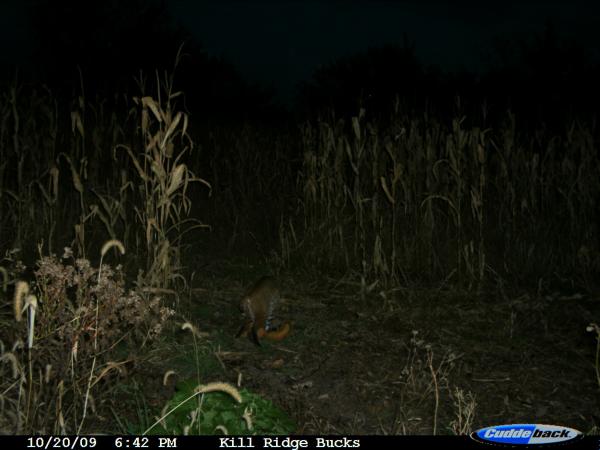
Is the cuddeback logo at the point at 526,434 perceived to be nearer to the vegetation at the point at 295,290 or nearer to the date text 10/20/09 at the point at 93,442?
the vegetation at the point at 295,290

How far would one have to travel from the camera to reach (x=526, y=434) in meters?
2.66

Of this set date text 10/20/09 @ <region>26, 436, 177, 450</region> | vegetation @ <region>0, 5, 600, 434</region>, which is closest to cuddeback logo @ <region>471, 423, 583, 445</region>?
vegetation @ <region>0, 5, 600, 434</region>

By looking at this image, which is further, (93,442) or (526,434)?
(526,434)

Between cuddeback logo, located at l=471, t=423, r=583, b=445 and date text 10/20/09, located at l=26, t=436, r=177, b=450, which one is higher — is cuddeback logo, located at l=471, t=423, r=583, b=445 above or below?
below

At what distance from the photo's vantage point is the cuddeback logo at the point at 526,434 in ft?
8.17

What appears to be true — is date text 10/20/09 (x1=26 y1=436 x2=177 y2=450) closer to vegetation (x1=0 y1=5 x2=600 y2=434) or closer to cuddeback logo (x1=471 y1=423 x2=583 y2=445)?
vegetation (x1=0 y1=5 x2=600 y2=434)

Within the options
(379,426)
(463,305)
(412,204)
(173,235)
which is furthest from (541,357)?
(173,235)

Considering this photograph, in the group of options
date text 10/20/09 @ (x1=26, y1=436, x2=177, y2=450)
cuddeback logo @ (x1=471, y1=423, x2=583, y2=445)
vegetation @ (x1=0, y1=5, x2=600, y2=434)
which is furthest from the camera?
vegetation @ (x1=0, y1=5, x2=600, y2=434)

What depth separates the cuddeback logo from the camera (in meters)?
2.49

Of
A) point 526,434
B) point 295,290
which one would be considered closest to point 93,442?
point 526,434

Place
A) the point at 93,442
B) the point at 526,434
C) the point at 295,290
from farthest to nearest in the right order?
the point at 295,290
the point at 526,434
the point at 93,442

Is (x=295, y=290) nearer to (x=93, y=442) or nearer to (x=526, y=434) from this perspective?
(x=526, y=434)

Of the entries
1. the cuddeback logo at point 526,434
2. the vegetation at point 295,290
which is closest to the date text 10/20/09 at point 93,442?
the vegetation at point 295,290

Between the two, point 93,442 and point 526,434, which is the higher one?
point 93,442
